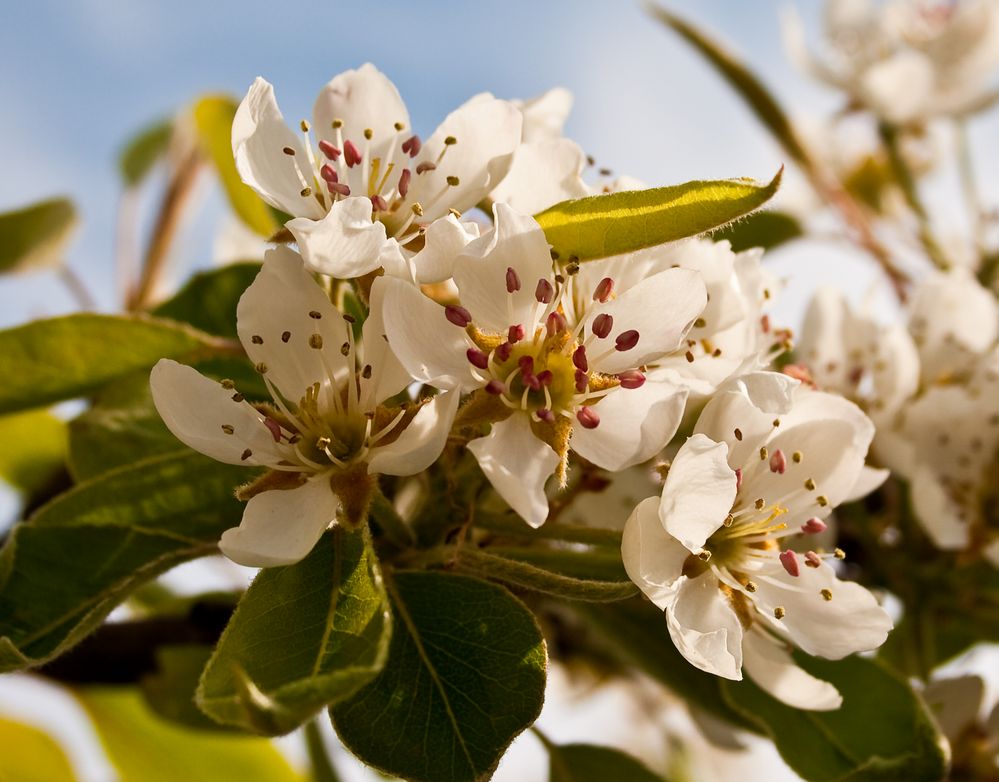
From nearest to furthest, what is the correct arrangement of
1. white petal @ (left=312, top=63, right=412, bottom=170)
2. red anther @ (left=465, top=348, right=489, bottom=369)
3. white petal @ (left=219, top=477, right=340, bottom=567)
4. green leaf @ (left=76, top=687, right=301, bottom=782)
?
1. white petal @ (left=219, top=477, right=340, bottom=567)
2. red anther @ (left=465, top=348, right=489, bottom=369)
3. white petal @ (left=312, top=63, right=412, bottom=170)
4. green leaf @ (left=76, top=687, right=301, bottom=782)

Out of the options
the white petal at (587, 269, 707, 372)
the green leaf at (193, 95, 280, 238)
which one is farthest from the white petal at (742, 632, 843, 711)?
the green leaf at (193, 95, 280, 238)

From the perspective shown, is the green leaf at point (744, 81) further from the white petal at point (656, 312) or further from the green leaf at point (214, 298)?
the white petal at point (656, 312)

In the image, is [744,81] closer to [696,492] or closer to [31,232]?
[31,232]

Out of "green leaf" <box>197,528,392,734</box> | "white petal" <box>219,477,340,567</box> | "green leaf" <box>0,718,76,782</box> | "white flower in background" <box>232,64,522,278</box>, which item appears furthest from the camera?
"green leaf" <box>0,718,76,782</box>

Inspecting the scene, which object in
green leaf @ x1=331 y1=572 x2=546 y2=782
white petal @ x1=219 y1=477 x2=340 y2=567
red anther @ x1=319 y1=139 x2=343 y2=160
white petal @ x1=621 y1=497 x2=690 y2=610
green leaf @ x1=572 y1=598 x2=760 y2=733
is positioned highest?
red anther @ x1=319 y1=139 x2=343 y2=160

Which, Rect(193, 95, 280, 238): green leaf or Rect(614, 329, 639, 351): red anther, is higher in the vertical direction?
Rect(614, 329, 639, 351): red anther

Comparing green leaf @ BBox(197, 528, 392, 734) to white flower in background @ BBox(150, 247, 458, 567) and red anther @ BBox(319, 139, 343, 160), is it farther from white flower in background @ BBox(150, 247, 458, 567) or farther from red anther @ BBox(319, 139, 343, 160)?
red anther @ BBox(319, 139, 343, 160)

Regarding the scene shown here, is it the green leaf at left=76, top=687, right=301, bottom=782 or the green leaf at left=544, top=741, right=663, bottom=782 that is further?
the green leaf at left=76, top=687, right=301, bottom=782
